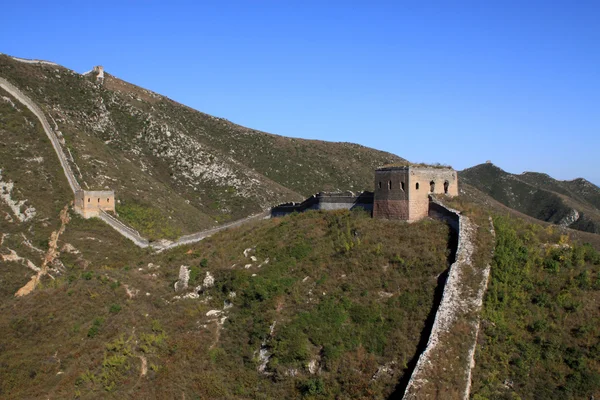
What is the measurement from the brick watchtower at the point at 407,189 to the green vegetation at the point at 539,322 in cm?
417

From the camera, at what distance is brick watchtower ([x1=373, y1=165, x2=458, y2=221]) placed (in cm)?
2503

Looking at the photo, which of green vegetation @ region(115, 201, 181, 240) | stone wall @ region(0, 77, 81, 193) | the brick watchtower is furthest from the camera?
stone wall @ region(0, 77, 81, 193)

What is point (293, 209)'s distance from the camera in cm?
3484

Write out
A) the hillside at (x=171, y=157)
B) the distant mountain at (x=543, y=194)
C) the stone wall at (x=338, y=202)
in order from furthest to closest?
the distant mountain at (x=543, y=194)
the hillside at (x=171, y=157)
the stone wall at (x=338, y=202)

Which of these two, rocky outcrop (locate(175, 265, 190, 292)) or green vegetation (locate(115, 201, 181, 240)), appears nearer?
rocky outcrop (locate(175, 265, 190, 292))

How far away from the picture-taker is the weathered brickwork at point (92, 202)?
42.0m

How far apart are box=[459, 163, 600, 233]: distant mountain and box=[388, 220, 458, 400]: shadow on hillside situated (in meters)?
74.1

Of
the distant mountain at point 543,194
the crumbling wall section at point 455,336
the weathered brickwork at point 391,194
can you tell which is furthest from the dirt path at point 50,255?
the distant mountain at point 543,194

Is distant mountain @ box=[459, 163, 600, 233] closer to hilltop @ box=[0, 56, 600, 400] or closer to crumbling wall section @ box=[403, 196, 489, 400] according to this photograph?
hilltop @ box=[0, 56, 600, 400]

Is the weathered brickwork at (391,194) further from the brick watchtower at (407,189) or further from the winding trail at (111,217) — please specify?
the winding trail at (111,217)

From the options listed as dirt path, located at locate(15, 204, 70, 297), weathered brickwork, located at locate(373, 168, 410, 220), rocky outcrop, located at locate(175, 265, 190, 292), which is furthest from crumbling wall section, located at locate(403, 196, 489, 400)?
dirt path, located at locate(15, 204, 70, 297)

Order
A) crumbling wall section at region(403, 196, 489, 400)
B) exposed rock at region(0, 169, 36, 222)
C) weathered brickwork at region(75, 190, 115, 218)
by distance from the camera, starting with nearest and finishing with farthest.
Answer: crumbling wall section at region(403, 196, 489, 400)
exposed rock at region(0, 169, 36, 222)
weathered brickwork at region(75, 190, 115, 218)

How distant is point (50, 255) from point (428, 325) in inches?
1130

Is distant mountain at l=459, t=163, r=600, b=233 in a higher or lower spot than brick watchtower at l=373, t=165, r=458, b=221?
higher
